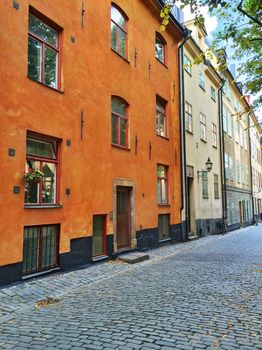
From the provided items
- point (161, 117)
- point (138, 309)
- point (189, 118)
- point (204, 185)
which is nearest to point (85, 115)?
point (138, 309)

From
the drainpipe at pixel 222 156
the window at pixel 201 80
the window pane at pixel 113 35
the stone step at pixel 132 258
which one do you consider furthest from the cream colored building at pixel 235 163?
the stone step at pixel 132 258

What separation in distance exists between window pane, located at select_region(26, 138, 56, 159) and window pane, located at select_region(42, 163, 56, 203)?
0.26 m

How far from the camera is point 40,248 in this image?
832 cm

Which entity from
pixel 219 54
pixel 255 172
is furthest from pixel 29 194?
pixel 255 172

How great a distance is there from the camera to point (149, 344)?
4207 mm

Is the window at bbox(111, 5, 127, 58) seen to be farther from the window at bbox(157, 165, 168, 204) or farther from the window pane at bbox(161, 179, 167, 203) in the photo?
the window pane at bbox(161, 179, 167, 203)

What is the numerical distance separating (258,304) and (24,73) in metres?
6.73

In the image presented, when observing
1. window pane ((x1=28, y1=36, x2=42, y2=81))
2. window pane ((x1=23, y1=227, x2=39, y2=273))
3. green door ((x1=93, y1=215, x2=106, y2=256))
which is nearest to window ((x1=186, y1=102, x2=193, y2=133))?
green door ((x1=93, y1=215, x2=106, y2=256))

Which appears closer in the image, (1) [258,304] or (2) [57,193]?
(1) [258,304]

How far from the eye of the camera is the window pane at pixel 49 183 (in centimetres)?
865

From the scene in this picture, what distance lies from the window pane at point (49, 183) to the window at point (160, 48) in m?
8.82

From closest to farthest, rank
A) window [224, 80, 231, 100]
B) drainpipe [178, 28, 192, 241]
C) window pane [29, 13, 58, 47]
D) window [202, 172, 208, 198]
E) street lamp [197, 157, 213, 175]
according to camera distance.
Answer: window pane [29, 13, 58, 47] < drainpipe [178, 28, 192, 241] < street lamp [197, 157, 213, 175] < window [202, 172, 208, 198] < window [224, 80, 231, 100]

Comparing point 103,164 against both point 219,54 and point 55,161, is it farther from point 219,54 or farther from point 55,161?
point 219,54

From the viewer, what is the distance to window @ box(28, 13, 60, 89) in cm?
847
